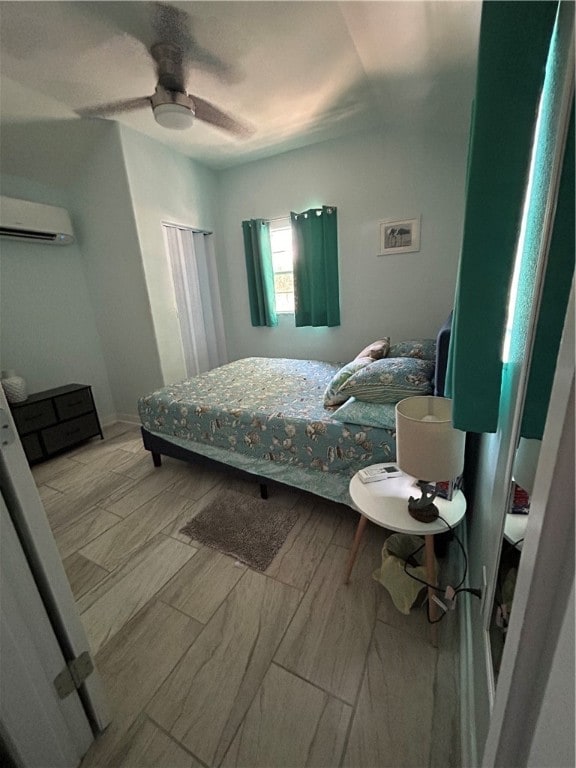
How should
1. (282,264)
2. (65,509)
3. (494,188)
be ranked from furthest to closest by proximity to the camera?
1. (282,264)
2. (65,509)
3. (494,188)

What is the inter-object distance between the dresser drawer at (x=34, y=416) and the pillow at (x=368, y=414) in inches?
105

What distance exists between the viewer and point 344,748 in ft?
3.06

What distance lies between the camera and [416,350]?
2.23m

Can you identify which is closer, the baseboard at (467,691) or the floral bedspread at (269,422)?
the baseboard at (467,691)

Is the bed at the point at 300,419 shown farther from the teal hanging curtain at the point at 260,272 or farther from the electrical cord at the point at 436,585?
the teal hanging curtain at the point at 260,272

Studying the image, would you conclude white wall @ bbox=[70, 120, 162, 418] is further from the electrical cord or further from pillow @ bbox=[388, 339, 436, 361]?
the electrical cord

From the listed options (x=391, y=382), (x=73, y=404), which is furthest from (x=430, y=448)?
(x=73, y=404)

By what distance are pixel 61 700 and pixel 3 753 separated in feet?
0.63

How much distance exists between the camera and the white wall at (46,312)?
2771mm

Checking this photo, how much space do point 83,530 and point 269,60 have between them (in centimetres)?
317

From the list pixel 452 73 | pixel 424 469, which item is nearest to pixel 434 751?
pixel 424 469

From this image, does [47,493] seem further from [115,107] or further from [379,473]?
[115,107]

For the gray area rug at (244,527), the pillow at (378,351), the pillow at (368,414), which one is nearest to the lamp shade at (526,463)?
the pillow at (368,414)

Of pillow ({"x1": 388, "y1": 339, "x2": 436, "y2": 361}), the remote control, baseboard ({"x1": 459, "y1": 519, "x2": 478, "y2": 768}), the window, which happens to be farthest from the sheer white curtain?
baseboard ({"x1": 459, "y1": 519, "x2": 478, "y2": 768})
